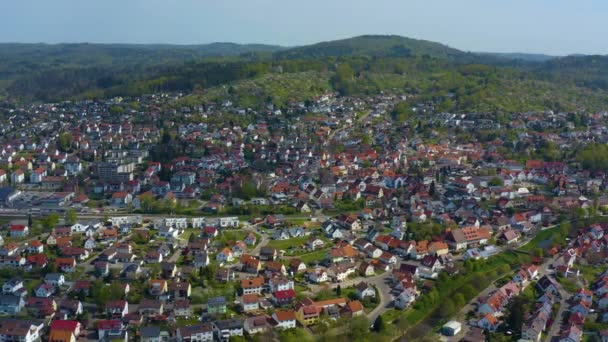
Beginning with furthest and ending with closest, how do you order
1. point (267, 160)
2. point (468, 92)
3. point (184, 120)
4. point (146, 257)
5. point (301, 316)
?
1. point (468, 92)
2. point (184, 120)
3. point (267, 160)
4. point (146, 257)
5. point (301, 316)

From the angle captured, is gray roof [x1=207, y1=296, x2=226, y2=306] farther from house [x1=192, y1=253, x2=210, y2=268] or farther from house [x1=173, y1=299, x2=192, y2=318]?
house [x1=192, y1=253, x2=210, y2=268]

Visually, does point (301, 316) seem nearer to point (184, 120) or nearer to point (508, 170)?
point (508, 170)

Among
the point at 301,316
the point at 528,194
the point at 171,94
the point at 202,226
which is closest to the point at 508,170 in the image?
the point at 528,194

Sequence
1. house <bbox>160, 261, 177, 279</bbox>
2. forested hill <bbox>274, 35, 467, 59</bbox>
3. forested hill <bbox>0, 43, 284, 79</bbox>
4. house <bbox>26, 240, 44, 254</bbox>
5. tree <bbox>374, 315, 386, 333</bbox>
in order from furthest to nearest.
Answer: forested hill <bbox>274, 35, 467, 59</bbox> < forested hill <bbox>0, 43, 284, 79</bbox> < house <bbox>26, 240, 44, 254</bbox> < house <bbox>160, 261, 177, 279</bbox> < tree <bbox>374, 315, 386, 333</bbox>

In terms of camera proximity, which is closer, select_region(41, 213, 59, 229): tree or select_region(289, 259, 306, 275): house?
select_region(289, 259, 306, 275): house

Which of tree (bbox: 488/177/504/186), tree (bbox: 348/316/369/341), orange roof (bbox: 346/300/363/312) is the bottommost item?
orange roof (bbox: 346/300/363/312)

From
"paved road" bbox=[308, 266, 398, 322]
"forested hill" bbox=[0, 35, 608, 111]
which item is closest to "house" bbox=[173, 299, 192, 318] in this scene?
"paved road" bbox=[308, 266, 398, 322]
